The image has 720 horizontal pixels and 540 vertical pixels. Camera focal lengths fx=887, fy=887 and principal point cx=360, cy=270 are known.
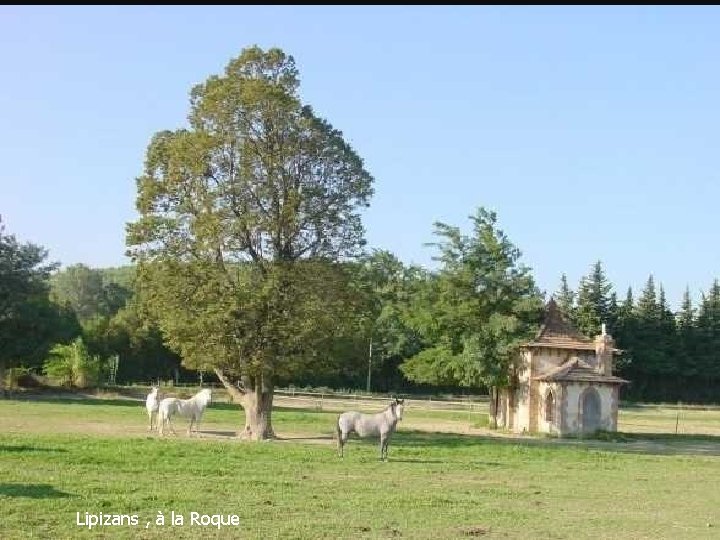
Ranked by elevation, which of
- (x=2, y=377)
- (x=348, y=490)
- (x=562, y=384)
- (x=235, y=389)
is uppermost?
(x=562, y=384)

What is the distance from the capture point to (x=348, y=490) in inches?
615

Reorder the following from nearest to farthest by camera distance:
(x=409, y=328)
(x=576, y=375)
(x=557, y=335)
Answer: (x=576, y=375)
(x=557, y=335)
(x=409, y=328)

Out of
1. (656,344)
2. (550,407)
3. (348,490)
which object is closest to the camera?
(348,490)

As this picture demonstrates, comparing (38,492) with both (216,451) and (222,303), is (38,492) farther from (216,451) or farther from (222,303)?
(222,303)

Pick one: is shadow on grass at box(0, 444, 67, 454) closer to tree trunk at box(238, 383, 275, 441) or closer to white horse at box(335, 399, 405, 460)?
white horse at box(335, 399, 405, 460)

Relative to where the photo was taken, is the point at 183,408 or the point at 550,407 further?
the point at 550,407

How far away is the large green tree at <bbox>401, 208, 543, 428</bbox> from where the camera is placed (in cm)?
4372

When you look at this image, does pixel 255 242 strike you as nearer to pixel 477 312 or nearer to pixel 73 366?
pixel 477 312

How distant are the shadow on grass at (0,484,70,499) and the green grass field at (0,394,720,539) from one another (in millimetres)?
42

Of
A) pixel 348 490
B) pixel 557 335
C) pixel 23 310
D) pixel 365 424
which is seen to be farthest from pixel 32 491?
pixel 23 310

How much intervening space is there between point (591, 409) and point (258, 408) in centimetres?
1821

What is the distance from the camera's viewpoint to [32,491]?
43.8 feet

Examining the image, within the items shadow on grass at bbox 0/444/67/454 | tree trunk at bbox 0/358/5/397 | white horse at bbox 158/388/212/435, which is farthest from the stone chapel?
tree trunk at bbox 0/358/5/397

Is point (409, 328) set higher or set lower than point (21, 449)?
higher
